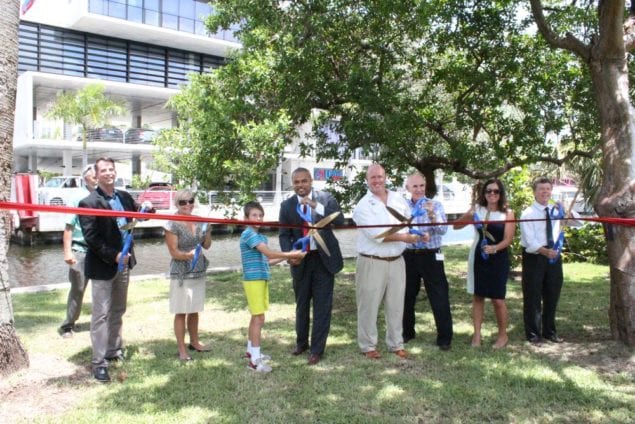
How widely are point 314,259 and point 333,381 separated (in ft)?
3.84

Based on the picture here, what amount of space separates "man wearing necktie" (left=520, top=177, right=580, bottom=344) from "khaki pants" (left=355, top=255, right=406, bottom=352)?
141 cm

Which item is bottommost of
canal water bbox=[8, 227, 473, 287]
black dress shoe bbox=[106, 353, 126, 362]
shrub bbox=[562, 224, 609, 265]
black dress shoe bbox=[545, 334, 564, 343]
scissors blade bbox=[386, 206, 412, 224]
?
canal water bbox=[8, 227, 473, 287]

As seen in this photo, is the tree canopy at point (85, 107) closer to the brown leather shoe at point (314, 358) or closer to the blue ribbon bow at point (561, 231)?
the brown leather shoe at point (314, 358)

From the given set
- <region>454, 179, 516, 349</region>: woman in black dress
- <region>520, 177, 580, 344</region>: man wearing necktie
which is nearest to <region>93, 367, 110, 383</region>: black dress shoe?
<region>454, 179, 516, 349</region>: woman in black dress

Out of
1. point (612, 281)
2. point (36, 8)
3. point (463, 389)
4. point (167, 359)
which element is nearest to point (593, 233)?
point (612, 281)

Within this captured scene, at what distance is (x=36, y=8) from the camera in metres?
28.3

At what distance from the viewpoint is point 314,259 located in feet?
17.3

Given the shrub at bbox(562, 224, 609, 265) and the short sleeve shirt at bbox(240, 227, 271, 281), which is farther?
the shrub at bbox(562, 224, 609, 265)

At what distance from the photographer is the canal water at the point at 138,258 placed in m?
15.0

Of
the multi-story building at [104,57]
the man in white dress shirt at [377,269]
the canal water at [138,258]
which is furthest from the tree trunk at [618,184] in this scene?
the multi-story building at [104,57]

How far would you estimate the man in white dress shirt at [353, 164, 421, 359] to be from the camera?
17.4 ft

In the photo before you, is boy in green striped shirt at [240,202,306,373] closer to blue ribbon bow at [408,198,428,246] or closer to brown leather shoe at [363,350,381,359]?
brown leather shoe at [363,350,381,359]

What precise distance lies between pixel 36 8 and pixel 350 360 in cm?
2986

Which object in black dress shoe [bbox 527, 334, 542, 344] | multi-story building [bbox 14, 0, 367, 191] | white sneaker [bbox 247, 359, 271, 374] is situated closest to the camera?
white sneaker [bbox 247, 359, 271, 374]
